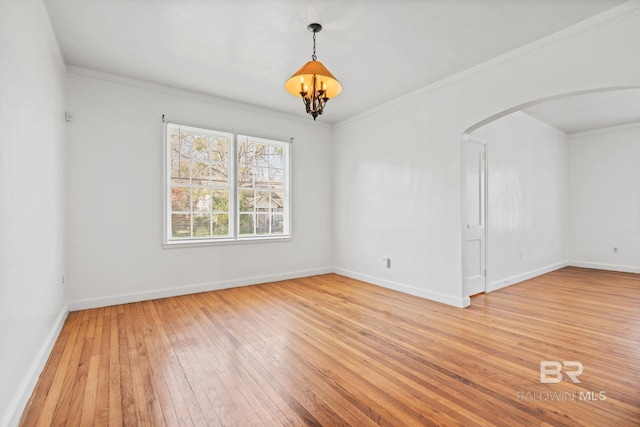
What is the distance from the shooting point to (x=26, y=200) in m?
2.11

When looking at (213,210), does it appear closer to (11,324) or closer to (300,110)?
(300,110)

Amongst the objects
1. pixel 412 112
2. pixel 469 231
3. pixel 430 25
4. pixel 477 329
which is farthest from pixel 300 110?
pixel 477 329

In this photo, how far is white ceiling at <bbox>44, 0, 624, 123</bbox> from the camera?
2.61 metres

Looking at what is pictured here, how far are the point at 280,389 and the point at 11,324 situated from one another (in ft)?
5.47

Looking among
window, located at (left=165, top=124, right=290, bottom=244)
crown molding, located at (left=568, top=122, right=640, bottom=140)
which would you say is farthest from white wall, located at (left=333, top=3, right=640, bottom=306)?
crown molding, located at (left=568, top=122, right=640, bottom=140)

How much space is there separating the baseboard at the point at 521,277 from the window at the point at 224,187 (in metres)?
3.52

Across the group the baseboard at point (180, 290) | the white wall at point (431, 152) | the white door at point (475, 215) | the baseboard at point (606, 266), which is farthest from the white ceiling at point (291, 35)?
the baseboard at point (606, 266)

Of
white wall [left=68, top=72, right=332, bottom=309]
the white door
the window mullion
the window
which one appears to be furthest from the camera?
the window mullion

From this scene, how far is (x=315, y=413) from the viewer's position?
5.97ft

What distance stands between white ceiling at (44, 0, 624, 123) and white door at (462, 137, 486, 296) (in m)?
1.25

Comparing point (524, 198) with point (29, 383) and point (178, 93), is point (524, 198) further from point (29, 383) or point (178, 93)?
point (29, 383)

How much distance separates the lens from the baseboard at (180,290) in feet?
12.3

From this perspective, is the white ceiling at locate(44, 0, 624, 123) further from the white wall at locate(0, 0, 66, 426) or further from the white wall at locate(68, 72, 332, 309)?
the white wall at locate(0, 0, 66, 426)

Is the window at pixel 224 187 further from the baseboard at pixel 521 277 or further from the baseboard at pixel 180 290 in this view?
the baseboard at pixel 521 277
